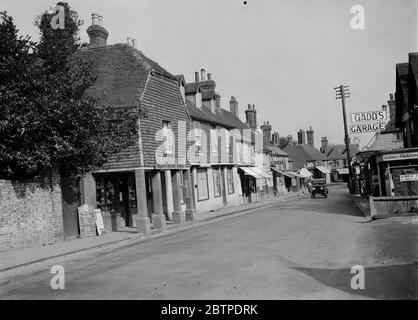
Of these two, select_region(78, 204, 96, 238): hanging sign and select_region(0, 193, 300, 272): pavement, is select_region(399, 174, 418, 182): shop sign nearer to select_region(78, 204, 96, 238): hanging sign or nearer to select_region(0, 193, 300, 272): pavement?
select_region(0, 193, 300, 272): pavement

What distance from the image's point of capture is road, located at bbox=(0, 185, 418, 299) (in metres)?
7.03

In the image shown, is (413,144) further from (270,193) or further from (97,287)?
(270,193)

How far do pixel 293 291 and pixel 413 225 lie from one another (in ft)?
31.5

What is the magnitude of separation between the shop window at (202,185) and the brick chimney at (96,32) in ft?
35.1

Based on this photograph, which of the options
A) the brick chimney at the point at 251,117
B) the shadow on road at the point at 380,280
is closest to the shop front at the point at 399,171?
the shadow on road at the point at 380,280

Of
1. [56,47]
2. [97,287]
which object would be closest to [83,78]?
[56,47]

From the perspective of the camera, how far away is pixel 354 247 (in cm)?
1120

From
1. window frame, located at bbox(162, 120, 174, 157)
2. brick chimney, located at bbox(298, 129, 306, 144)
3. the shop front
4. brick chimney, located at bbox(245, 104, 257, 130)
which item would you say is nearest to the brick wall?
window frame, located at bbox(162, 120, 174, 157)

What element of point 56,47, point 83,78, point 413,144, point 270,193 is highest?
point 56,47

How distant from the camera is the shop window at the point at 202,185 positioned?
2954 cm

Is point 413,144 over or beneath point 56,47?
beneath

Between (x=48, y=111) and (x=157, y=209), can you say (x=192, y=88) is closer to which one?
(x=157, y=209)

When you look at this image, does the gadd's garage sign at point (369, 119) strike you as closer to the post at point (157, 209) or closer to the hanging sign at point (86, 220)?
the post at point (157, 209)

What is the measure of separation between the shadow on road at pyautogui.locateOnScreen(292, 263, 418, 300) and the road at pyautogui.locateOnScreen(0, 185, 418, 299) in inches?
0.6
